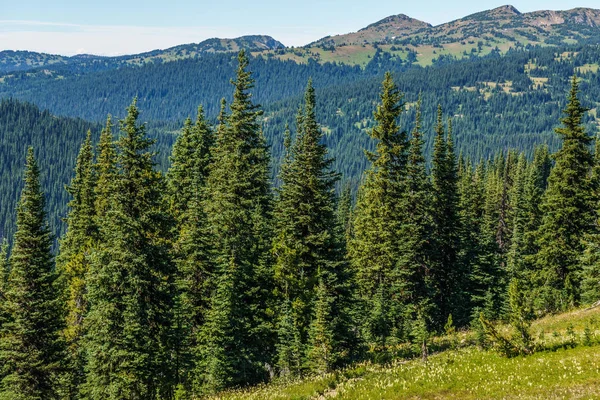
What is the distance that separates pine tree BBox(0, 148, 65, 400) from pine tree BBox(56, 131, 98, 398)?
8.13 m

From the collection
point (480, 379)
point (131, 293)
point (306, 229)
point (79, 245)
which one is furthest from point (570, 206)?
point (79, 245)

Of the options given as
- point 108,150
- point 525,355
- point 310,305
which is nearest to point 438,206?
point 310,305

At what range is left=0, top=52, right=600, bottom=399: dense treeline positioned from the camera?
1113 inches

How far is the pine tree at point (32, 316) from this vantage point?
3384 cm

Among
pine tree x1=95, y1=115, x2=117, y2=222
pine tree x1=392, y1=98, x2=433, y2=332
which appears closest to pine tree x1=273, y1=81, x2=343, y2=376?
pine tree x1=392, y1=98, x2=433, y2=332

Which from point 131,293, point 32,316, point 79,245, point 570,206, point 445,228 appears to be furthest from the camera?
point 79,245

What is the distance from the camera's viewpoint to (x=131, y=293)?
92.5 ft

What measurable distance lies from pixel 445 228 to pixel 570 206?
943 centimetres

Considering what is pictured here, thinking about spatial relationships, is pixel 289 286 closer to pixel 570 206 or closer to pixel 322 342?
pixel 322 342

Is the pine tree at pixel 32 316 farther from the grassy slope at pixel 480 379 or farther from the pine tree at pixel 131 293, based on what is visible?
the grassy slope at pixel 480 379

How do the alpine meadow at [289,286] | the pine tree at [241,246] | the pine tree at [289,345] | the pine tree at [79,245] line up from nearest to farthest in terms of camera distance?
the alpine meadow at [289,286] < the pine tree at [289,345] < the pine tree at [241,246] < the pine tree at [79,245]

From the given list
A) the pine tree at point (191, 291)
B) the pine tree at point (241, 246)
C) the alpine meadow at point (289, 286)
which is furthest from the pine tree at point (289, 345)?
the pine tree at point (191, 291)

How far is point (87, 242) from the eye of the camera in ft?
156

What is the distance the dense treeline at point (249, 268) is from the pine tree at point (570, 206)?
13cm
